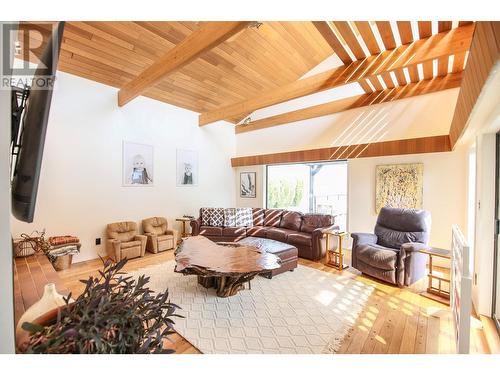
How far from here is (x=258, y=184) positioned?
258 inches

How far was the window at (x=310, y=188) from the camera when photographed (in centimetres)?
524

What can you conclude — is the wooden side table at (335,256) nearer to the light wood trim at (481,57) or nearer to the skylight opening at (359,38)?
the light wood trim at (481,57)

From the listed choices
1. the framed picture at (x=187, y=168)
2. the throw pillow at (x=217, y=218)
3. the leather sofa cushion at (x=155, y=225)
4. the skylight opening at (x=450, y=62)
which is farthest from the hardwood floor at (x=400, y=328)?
the skylight opening at (x=450, y=62)

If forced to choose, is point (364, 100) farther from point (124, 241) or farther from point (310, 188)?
point (124, 241)

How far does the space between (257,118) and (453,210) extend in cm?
487

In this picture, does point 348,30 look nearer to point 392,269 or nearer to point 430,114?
point 430,114

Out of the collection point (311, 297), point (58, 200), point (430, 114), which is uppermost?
point (430, 114)

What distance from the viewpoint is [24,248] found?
268cm

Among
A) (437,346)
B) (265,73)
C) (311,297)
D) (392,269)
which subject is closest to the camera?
(437,346)

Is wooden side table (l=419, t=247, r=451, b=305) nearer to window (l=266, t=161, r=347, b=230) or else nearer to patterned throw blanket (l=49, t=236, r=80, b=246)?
window (l=266, t=161, r=347, b=230)

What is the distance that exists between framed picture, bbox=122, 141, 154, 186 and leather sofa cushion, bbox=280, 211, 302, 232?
3.15 metres

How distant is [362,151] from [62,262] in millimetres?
5762
